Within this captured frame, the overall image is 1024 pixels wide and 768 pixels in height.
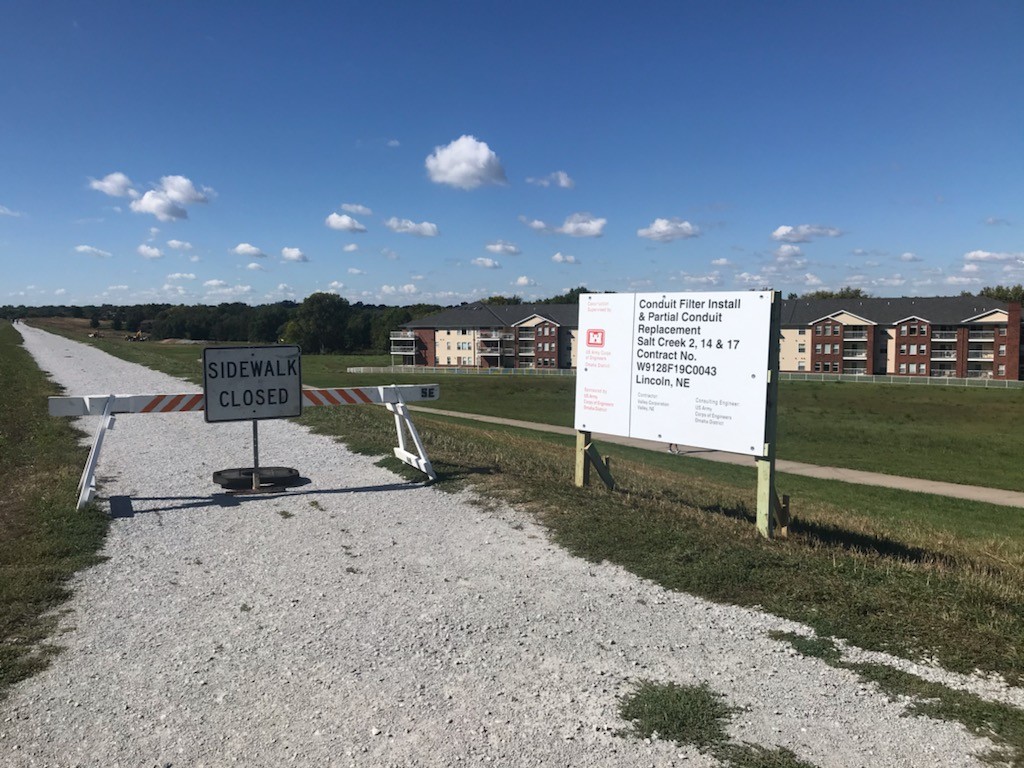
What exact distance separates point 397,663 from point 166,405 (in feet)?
21.3

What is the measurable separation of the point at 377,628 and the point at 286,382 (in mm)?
5611

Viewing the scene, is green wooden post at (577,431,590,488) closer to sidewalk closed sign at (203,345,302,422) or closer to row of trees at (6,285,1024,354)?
sidewalk closed sign at (203,345,302,422)

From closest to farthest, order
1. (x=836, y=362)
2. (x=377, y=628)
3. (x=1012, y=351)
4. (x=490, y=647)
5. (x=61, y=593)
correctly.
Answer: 1. (x=490, y=647)
2. (x=377, y=628)
3. (x=61, y=593)
4. (x=1012, y=351)
5. (x=836, y=362)

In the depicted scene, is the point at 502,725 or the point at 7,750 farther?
the point at 502,725

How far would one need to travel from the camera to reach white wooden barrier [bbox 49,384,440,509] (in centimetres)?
905

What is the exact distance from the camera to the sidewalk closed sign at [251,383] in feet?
31.8

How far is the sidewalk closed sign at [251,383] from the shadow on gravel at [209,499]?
100 centimetres

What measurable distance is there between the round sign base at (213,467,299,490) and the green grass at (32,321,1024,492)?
20803mm

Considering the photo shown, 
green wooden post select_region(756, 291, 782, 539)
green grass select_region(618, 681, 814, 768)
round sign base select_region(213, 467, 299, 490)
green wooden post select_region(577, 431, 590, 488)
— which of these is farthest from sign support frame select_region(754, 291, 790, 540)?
round sign base select_region(213, 467, 299, 490)

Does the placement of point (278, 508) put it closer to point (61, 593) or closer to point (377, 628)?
point (61, 593)

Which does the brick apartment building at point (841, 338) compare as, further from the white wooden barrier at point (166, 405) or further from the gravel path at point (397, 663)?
the gravel path at point (397, 663)

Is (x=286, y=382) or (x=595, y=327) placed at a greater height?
(x=595, y=327)

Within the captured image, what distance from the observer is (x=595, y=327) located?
30.3ft

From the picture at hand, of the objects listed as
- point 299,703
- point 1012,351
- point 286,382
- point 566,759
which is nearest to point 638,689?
point 566,759
